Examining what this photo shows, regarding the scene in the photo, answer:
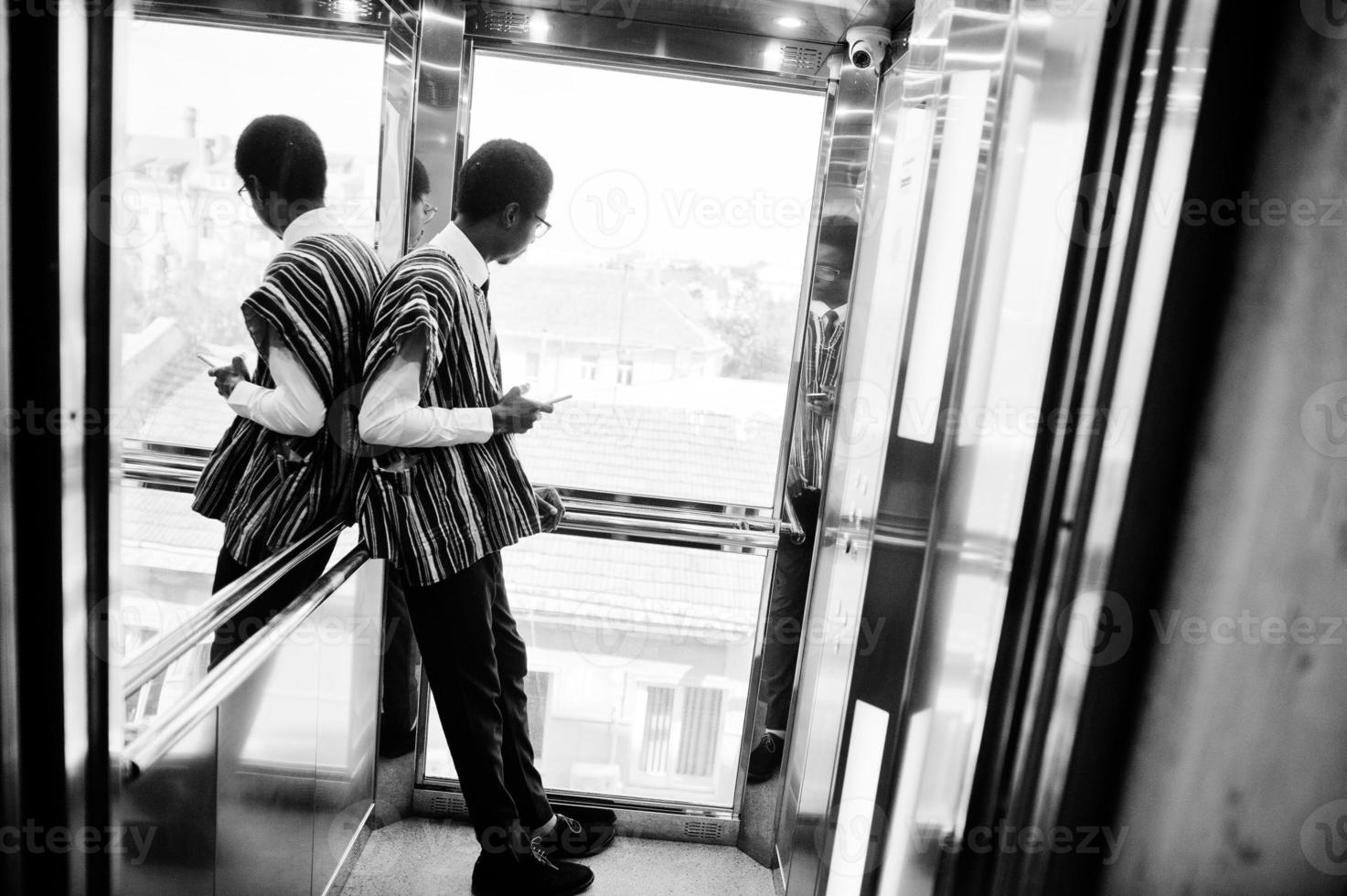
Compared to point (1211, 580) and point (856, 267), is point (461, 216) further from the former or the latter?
point (1211, 580)

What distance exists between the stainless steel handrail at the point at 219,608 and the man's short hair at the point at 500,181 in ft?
2.39

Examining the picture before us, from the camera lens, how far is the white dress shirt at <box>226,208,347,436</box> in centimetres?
157

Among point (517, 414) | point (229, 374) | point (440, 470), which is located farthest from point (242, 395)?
point (517, 414)

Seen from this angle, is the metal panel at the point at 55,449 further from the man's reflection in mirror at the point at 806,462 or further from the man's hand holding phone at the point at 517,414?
the man's reflection in mirror at the point at 806,462

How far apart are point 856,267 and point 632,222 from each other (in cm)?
57

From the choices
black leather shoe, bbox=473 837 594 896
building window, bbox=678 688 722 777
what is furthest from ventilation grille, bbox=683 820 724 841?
black leather shoe, bbox=473 837 594 896

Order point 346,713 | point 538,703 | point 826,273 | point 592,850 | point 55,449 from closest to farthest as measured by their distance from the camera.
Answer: point 55,449, point 346,713, point 826,273, point 592,850, point 538,703

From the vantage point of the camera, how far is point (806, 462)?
221 cm

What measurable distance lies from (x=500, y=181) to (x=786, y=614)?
4.18 ft

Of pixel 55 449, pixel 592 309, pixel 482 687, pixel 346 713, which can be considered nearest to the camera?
pixel 55 449

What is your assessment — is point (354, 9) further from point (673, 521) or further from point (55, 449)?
point (55, 449)

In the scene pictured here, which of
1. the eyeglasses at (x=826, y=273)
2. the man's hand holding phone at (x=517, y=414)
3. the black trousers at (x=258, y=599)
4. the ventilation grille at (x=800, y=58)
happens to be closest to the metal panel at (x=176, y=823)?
the black trousers at (x=258, y=599)

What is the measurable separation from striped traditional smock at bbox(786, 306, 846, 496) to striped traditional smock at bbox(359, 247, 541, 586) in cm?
78

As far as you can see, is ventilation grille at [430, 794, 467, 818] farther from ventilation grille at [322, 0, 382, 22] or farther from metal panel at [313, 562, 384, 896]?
ventilation grille at [322, 0, 382, 22]
